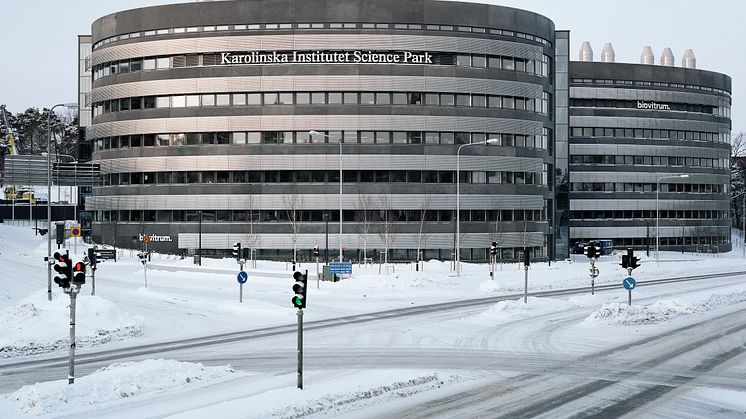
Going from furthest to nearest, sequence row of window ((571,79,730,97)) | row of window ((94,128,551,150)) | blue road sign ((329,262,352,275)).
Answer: row of window ((571,79,730,97)) → row of window ((94,128,551,150)) → blue road sign ((329,262,352,275))

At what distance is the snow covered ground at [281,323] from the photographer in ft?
54.3

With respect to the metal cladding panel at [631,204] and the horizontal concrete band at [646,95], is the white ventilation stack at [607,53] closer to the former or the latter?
the horizontal concrete band at [646,95]

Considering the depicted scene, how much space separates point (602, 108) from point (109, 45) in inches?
2551

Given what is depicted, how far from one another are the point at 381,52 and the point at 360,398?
61451 millimetres

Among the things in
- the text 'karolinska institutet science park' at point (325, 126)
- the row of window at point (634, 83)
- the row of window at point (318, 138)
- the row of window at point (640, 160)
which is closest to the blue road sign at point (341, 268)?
the text 'karolinska institutet science park' at point (325, 126)

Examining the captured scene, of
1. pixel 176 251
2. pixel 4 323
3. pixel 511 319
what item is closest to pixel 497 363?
pixel 511 319

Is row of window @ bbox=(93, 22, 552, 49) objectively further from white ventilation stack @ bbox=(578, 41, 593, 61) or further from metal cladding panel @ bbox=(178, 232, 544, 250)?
white ventilation stack @ bbox=(578, 41, 593, 61)

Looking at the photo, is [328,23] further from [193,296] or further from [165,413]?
[165,413]

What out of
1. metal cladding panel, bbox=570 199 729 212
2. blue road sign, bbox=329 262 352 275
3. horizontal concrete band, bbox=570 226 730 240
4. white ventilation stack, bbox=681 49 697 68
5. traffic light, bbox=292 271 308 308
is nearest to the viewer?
traffic light, bbox=292 271 308 308

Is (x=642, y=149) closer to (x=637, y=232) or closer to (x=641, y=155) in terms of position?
(x=641, y=155)

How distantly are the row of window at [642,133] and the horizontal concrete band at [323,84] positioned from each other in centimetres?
3113

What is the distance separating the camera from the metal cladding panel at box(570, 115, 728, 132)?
105m

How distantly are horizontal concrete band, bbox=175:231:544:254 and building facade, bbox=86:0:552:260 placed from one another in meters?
0.14

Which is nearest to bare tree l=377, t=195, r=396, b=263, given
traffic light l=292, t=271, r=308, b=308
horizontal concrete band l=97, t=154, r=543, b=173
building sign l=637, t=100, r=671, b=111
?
horizontal concrete band l=97, t=154, r=543, b=173
